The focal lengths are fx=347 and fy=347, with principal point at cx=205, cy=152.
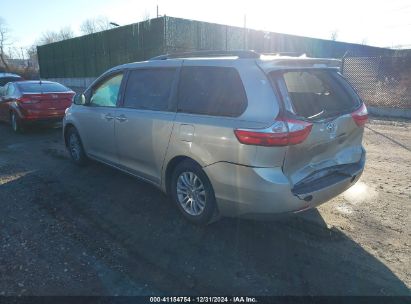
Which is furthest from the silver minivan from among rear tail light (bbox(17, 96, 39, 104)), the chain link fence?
the chain link fence

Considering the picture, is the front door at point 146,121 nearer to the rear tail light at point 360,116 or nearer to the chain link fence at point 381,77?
the rear tail light at point 360,116

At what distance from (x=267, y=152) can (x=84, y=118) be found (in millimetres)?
3676

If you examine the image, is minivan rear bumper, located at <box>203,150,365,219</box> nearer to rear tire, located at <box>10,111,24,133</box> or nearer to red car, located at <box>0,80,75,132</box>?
red car, located at <box>0,80,75,132</box>

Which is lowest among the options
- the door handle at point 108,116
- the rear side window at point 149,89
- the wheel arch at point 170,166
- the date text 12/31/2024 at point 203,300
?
the date text 12/31/2024 at point 203,300

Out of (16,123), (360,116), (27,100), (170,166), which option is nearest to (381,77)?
(360,116)

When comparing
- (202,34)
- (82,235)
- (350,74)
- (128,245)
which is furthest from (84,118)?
(202,34)

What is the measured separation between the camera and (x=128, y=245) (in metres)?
3.59

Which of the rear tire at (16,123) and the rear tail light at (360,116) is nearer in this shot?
the rear tail light at (360,116)

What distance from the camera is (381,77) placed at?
12.6 metres

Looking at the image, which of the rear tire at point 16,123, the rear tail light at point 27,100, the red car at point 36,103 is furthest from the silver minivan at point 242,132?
the rear tire at point 16,123

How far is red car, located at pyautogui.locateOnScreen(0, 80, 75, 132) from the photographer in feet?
30.5

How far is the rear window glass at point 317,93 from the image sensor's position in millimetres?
3401

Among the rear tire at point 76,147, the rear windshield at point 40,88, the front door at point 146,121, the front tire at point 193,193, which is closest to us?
the front tire at point 193,193

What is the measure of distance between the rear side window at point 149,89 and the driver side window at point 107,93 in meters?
0.31
